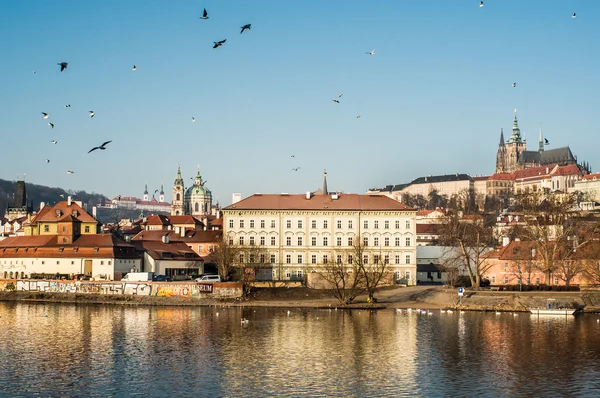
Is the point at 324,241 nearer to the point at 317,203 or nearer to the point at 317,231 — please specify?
the point at 317,231

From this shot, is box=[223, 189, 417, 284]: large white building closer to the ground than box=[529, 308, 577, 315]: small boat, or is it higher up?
higher up

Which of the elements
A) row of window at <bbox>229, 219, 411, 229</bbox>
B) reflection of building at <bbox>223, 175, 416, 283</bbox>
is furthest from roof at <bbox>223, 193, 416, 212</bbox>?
row of window at <bbox>229, 219, 411, 229</bbox>

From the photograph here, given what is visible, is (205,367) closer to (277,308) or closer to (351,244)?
(277,308)

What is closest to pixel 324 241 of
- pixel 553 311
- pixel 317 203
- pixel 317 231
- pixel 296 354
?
pixel 317 231

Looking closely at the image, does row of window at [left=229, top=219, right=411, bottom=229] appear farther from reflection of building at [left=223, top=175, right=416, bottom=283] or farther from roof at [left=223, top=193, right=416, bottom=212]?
roof at [left=223, top=193, right=416, bottom=212]

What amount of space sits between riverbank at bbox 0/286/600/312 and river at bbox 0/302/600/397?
4421 millimetres

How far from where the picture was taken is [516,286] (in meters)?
80.6

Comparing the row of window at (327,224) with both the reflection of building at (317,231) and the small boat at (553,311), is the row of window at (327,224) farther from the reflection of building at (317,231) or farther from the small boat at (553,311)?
the small boat at (553,311)

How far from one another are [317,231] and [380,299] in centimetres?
1632

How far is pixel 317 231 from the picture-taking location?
96125mm

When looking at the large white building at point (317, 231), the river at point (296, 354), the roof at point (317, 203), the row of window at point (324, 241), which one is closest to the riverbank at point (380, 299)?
the river at point (296, 354)

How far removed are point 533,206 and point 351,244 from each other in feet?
68.1

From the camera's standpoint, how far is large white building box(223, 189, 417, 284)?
95.4 meters

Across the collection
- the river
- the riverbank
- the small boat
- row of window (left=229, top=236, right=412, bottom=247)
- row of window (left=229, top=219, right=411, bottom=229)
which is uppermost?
row of window (left=229, top=219, right=411, bottom=229)
